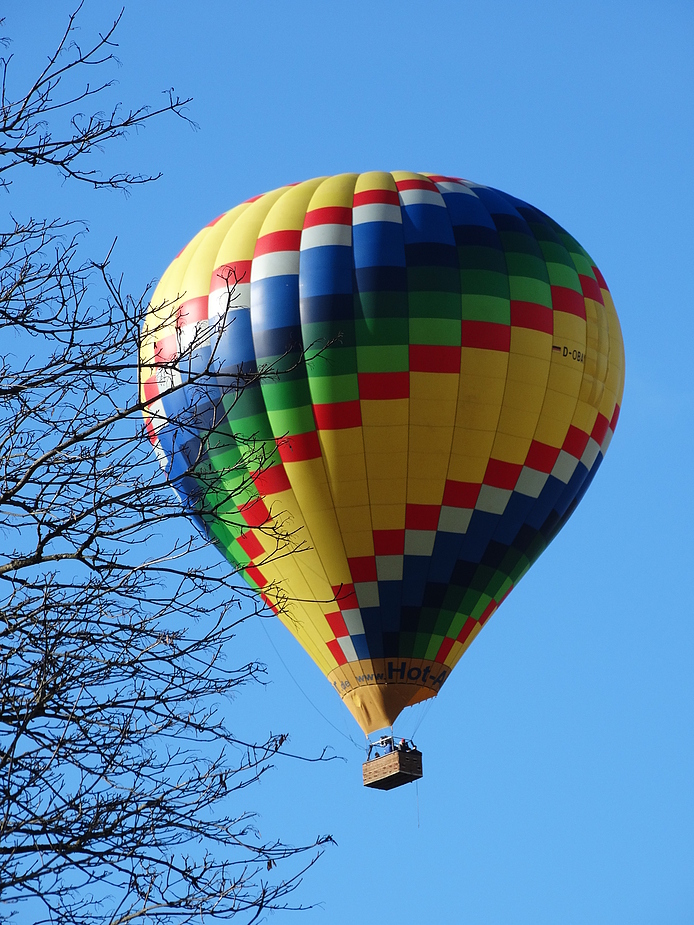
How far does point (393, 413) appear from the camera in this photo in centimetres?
1955

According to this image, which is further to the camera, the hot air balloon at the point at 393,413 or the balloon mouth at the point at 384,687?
the balloon mouth at the point at 384,687

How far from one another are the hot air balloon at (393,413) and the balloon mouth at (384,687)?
0.02 m

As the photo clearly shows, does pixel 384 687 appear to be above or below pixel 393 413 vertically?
below

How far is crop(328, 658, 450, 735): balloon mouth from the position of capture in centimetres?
2005

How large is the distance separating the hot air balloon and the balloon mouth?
0.02 meters

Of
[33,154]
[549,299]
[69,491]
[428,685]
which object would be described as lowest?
[69,491]

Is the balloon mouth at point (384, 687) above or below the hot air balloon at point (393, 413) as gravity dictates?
below

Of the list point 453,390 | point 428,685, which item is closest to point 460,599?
point 428,685

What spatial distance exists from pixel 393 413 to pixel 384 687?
3.58 meters

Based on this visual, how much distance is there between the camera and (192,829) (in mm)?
7371

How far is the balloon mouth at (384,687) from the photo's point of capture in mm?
20047

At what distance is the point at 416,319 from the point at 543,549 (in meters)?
3.84

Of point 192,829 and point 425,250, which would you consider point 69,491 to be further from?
point 425,250

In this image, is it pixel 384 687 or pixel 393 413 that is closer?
pixel 393 413
